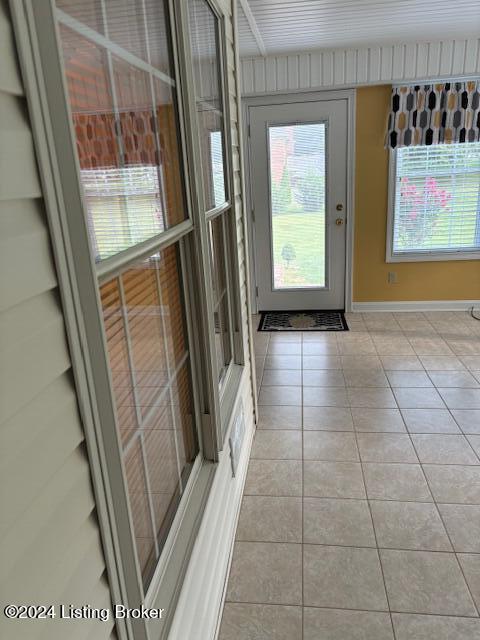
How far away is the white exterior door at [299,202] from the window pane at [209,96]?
8.20 ft

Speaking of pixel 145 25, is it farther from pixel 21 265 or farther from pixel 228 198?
pixel 228 198

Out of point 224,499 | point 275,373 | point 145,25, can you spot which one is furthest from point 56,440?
point 275,373

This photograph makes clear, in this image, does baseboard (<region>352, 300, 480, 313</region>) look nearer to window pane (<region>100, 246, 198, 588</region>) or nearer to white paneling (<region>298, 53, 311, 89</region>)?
white paneling (<region>298, 53, 311, 89</region>)

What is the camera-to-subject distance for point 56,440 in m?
0.70

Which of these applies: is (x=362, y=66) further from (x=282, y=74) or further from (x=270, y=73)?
(x=270, y=73)

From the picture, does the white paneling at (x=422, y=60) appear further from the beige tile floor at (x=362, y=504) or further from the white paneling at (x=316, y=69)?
the beige tile floor at (x=362, y=504)

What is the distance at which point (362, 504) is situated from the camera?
228cm

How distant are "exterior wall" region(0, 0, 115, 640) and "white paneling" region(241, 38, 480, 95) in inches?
168

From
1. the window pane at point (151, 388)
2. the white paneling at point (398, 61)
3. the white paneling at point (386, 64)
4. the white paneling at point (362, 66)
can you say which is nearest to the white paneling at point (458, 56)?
the white paneling at point (362, 66)

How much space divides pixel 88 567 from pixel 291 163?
172 inches

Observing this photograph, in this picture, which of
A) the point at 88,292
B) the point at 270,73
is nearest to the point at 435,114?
the point at 270,73

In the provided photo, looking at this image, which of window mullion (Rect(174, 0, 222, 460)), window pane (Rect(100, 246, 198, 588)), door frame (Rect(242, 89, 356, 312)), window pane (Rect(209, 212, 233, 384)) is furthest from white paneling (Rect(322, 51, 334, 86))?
window pane (Rect(100, 246, 198, 588))

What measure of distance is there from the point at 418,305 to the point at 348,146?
1745mm

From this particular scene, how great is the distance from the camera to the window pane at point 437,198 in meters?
4.52
